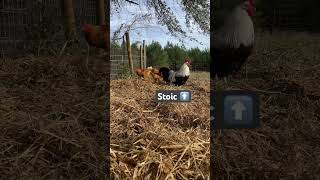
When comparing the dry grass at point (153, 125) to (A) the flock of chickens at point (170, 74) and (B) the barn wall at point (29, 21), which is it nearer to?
(A) the flock of chickens at point (170, 74)

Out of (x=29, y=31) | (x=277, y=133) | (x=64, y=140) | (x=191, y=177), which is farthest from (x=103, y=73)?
(x=29, y=31)

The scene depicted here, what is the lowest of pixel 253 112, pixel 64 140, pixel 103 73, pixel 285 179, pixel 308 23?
pixel 285 179

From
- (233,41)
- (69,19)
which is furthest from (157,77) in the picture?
(69,19)

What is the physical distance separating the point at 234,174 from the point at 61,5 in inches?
72.3

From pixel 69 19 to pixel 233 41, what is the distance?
1317mm

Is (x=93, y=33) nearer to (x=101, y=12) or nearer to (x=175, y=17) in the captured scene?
(x=101, y=12)

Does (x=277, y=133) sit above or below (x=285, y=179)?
above

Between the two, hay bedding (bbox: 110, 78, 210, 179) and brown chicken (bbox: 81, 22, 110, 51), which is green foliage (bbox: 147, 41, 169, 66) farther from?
brown chicken (bbox: 81, 22, 110, 51)

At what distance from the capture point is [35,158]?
8.59 feet

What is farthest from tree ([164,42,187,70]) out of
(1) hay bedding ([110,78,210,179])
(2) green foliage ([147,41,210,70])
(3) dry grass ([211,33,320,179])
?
(3) dry grass ([211,33,320,179])

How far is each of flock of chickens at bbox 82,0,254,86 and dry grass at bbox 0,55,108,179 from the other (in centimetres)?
29

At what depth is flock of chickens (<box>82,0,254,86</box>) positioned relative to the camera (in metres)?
2.09

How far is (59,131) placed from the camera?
269 centimetres

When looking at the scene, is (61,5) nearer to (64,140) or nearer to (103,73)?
(103,73)
